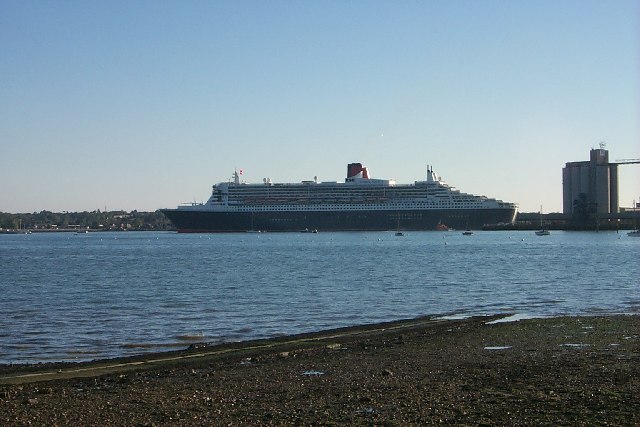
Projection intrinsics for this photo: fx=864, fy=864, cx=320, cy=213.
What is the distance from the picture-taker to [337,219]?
5482 inches

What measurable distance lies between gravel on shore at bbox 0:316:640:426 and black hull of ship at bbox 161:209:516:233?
121m

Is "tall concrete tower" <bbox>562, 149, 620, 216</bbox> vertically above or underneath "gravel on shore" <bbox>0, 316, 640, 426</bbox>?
above

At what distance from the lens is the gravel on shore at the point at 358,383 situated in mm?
9297

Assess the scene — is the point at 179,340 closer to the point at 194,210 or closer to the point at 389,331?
the point at 389,331

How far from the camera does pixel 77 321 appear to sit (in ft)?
77.2

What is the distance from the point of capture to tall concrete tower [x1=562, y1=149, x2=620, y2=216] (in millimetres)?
183125

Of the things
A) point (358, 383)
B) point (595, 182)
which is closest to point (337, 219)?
point (595, 182)

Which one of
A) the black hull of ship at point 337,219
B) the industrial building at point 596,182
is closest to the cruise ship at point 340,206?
the black hull of ship at point 337,219

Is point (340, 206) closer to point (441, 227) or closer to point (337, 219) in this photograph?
point (337, 219)

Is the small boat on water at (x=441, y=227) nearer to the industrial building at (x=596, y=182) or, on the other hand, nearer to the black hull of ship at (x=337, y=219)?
the black hull of ship at (x=337, y=219)

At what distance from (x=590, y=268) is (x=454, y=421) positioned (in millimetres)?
41521

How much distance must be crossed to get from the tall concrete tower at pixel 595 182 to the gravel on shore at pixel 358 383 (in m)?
166

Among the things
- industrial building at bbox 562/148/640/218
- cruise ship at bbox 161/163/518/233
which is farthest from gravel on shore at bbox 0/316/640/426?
industrial building at bbox 562/148/640/218

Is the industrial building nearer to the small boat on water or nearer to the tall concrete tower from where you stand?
the tall concrete tower
